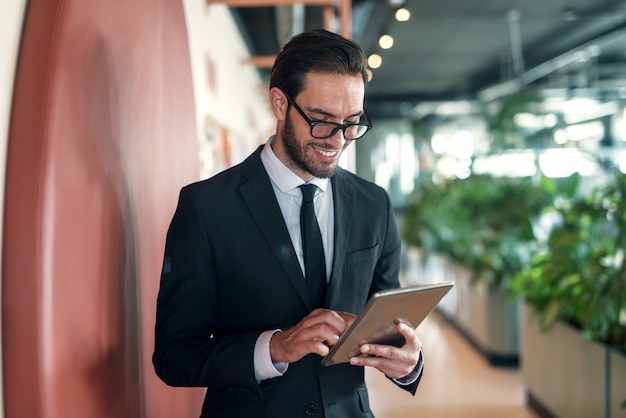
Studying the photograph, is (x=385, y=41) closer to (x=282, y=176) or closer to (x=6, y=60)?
(x=282, y=176)

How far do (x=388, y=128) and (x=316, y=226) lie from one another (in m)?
16.6

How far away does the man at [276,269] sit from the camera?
1.37 m

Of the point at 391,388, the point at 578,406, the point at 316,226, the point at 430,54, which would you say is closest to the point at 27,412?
the point at 316,226

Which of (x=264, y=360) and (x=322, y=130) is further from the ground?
(x=322, y=130)

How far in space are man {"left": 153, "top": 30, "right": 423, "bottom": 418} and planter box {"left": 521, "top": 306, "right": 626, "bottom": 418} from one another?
8.30 ft

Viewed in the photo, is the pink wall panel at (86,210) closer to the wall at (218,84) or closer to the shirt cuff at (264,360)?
the shirt cuff at (264,360)

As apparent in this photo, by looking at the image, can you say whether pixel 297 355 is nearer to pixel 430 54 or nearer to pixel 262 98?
pixel 262 98

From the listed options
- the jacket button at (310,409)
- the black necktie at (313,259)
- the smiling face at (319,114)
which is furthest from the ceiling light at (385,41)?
the jacket button at (310,409)

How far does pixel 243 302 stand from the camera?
4.79 feet

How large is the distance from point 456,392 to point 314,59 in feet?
15.2

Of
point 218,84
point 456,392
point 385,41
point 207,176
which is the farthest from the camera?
point 456,392

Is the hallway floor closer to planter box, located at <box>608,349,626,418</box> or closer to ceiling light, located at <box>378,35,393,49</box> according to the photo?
planter box, located at <box>608,349,626,418</box>

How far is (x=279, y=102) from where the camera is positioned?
1.51m

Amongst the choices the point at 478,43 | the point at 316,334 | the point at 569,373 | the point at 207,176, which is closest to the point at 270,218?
the point at 316,334
